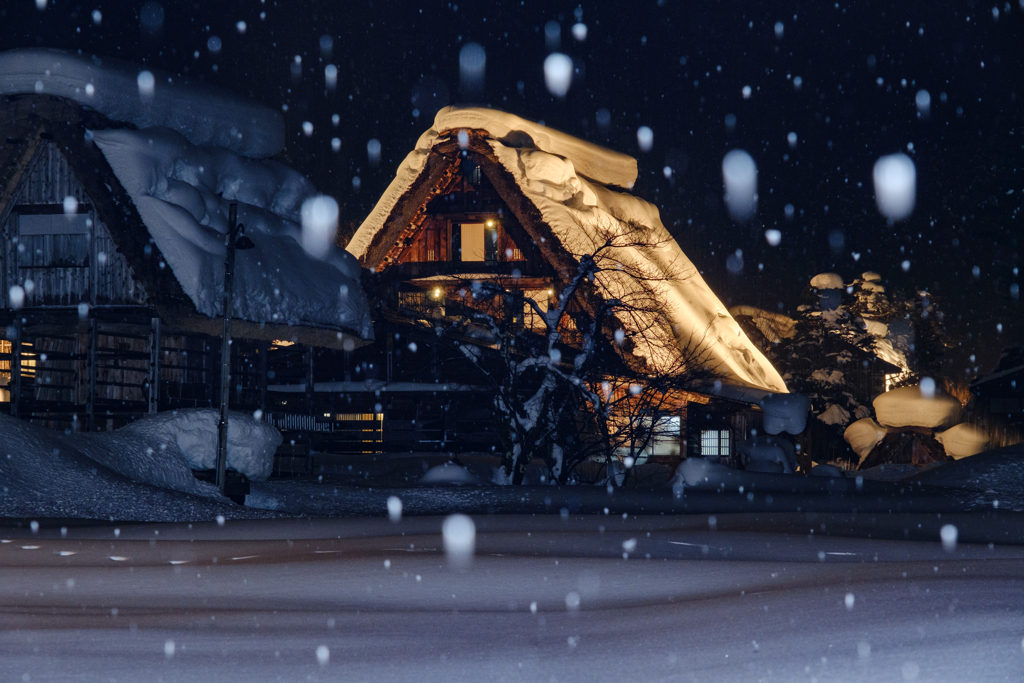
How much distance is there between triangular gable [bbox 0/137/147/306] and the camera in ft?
58.4

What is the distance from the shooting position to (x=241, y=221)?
19.6 meters

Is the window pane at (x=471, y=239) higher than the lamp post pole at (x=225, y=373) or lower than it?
higher

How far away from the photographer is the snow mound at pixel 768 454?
24.5 m

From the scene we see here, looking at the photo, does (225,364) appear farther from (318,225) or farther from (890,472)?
(890,472)

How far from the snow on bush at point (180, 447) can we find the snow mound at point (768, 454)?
42.0 ft

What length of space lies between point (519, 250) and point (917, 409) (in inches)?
452

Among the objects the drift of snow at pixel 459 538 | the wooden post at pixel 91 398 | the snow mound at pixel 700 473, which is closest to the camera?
the drift of snow at pixel 459 538

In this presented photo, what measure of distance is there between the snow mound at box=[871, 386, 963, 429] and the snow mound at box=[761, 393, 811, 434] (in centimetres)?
420

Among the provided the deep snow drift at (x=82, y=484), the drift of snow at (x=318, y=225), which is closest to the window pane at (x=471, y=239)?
the drift of snow at (x=318, y=225)

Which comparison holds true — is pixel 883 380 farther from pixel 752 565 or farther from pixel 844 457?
pixel 752 565

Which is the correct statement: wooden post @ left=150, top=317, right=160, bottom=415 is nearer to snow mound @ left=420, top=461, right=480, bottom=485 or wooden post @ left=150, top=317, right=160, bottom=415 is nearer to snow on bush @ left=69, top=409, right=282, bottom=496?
snow on bush @ left=69, top=409, right=282, bottom=496

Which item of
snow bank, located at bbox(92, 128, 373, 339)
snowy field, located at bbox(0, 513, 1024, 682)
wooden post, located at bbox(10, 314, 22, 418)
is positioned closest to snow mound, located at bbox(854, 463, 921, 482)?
snow bank, located at bbox(92, 128, 373, 339)

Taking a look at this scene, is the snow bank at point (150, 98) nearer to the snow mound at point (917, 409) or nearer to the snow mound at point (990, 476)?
the snow mound at point (990, 476)

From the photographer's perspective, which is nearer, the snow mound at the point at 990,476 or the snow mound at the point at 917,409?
the snow mound at the point at 990,476
